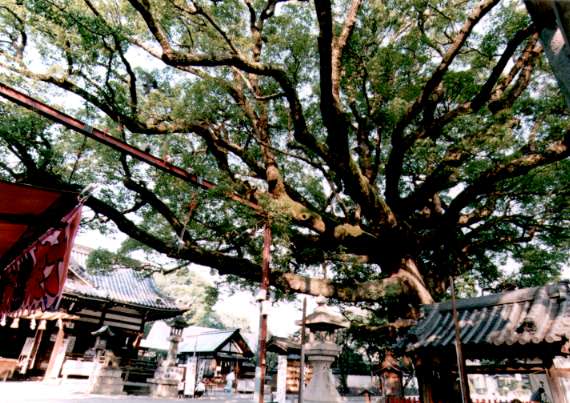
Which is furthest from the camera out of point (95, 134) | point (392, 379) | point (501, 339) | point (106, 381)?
point (106, 381)

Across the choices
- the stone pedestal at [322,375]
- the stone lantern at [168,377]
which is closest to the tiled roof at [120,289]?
the stone lantern at [168,377]

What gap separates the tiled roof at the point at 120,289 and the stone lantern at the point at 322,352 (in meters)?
11.3

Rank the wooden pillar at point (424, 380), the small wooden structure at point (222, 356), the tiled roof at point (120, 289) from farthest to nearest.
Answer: the small wooden structure at point (222, 356), the tiled roof at point (120, 289), the wooden pillar at point (424, 380)

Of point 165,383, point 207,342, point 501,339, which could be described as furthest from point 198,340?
point 501,339

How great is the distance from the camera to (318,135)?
40.4 feet

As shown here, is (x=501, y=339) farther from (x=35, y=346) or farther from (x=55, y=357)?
(x=35, y=346)

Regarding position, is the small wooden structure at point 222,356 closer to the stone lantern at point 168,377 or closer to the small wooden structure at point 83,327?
the small wooden structure at point 83,327

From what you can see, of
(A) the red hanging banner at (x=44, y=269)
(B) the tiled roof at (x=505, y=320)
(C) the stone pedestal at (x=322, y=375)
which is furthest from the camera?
(C) the stone pedestal at (x=322, y=375)

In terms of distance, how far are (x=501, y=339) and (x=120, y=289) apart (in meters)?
18.1

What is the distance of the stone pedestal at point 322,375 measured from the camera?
588cm

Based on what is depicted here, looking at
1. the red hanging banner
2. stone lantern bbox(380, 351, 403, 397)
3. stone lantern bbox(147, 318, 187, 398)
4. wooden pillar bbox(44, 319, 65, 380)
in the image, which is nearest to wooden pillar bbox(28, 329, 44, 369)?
wooden pillar bbox(44, 319, 65, 380)

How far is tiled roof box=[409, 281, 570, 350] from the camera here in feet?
17.4

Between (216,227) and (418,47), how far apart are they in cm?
840

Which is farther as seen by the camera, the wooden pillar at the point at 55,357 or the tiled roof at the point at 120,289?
the tiled roof at the point at 120,289
